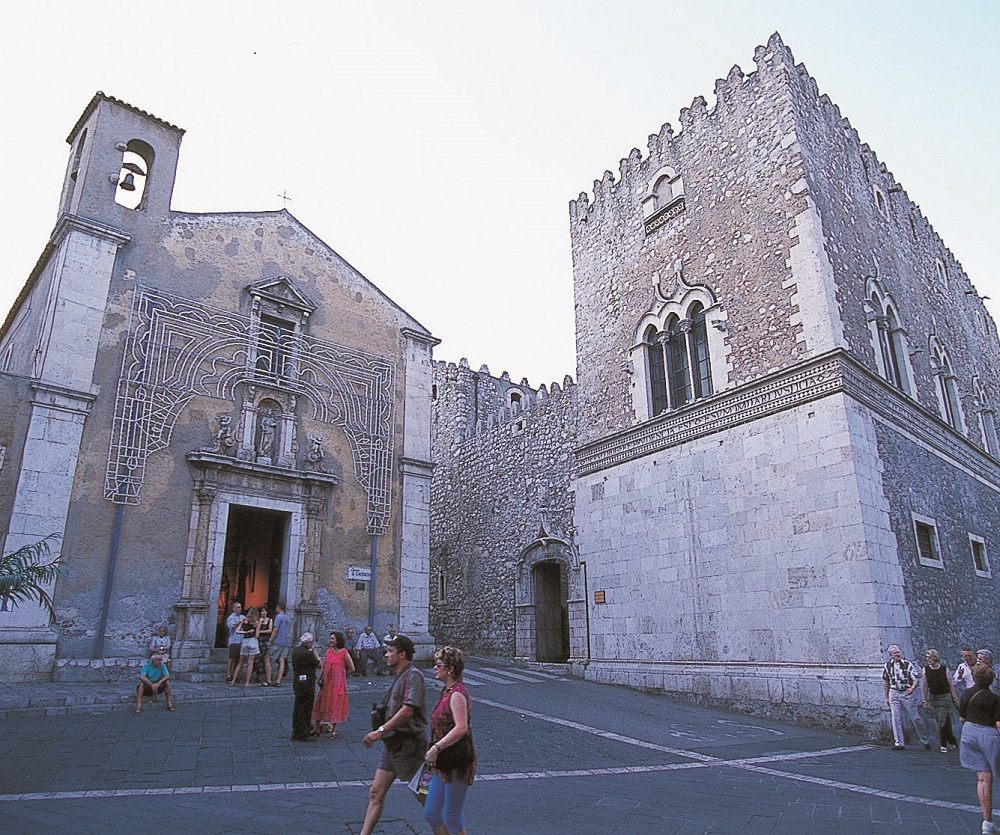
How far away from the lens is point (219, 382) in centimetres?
1423

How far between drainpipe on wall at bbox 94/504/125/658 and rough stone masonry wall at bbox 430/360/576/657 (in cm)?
1143

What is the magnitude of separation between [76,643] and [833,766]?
11420mm

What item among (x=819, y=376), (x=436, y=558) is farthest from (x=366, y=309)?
(x=436, y=558)

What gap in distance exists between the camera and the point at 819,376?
12.4m

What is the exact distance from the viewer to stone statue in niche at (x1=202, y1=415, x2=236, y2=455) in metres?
13.8

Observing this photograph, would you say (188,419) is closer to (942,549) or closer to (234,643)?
(234,643)

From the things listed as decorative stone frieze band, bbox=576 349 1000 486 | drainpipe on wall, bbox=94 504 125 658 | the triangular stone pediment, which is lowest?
drainpipe on wall, bbox=94 504 125 658

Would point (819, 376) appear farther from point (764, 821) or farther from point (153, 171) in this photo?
point (153, 171)

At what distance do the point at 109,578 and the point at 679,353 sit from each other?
39.6 ft

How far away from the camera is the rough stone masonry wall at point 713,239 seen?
13812 millimetres

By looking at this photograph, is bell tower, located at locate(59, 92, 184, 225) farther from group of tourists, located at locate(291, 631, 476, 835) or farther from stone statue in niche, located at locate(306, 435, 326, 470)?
group of tourists, located at locate(291, 631, 476, 835)

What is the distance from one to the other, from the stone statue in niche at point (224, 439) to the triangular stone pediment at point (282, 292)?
3.04 metres

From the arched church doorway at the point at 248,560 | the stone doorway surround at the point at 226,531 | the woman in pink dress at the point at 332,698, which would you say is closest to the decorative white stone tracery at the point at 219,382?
the stone doorway surround at the point at 226,531

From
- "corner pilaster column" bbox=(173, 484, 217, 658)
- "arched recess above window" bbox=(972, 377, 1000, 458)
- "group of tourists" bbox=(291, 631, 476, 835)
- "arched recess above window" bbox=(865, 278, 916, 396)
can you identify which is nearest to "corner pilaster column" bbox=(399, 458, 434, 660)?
"corner pilaster column" bbox=(173, 484, 217, 658)
